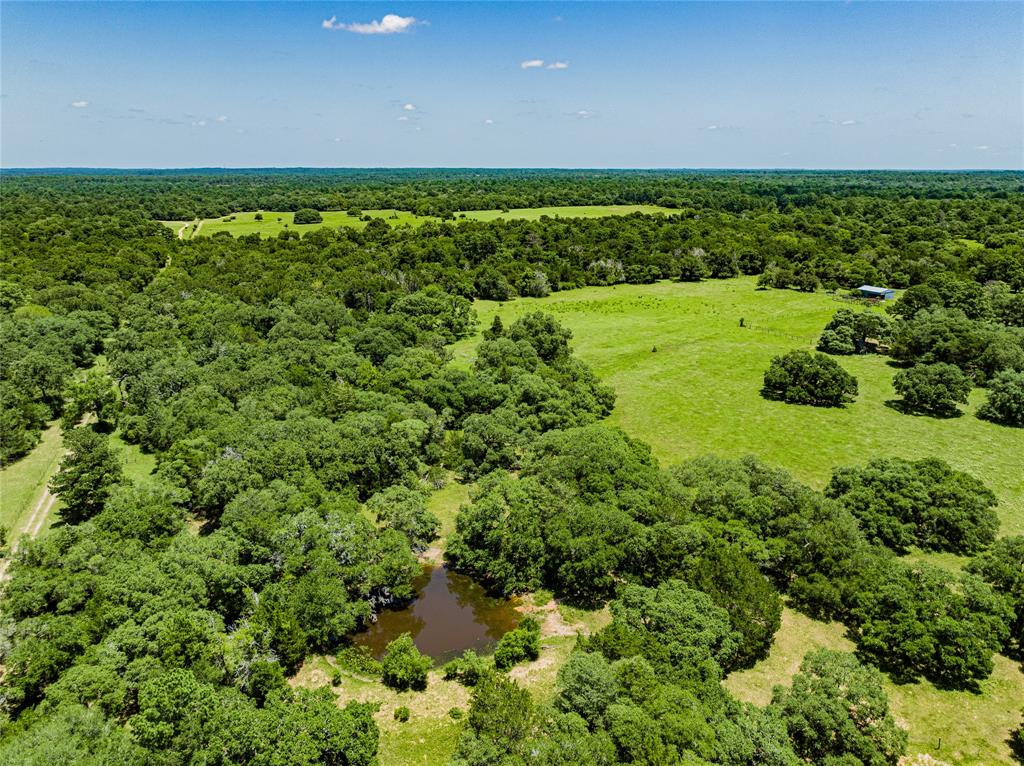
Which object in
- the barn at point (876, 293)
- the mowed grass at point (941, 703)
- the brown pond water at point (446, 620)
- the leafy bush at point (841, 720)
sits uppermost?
the barn at point (876, 293)

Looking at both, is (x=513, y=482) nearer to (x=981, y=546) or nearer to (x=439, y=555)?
(x=439, y=555)

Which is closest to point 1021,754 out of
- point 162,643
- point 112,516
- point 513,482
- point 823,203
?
point 513,482

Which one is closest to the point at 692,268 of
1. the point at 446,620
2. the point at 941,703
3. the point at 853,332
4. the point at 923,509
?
the point at 853,332

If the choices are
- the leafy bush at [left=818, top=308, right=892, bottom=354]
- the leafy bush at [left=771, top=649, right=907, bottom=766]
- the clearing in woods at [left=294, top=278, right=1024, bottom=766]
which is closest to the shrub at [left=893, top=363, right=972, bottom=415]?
the clearing in woods at [left=294, top=278, right=1024, bottom=766]

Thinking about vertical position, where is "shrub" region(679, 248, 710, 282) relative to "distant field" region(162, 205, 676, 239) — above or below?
below

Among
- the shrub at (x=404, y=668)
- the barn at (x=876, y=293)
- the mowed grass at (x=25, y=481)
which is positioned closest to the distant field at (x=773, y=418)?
the barn at (x=876, y=293)

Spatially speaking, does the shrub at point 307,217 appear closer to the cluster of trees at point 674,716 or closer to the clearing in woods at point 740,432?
the clearing in woods at point 740,432

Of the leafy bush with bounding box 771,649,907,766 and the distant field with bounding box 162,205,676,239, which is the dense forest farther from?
the distant field with bounding box 162,205,676,239

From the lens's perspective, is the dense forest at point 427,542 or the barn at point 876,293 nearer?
the dense forest at point 427,542
